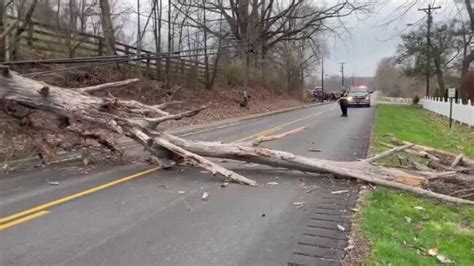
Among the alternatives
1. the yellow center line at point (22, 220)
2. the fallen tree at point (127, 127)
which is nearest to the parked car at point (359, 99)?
the fallen tree at point (127, 127)

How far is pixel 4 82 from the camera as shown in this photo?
10.5m

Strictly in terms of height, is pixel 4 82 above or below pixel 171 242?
above

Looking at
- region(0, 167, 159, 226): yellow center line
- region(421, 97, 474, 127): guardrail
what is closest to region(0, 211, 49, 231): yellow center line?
region(0, 167, 159, 226): yellow center line

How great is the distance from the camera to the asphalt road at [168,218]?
5.29 meters

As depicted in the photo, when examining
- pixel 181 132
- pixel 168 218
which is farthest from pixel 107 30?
pixel 168 218

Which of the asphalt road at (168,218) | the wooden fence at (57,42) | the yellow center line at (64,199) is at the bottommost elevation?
the asphalt road at (168,218)

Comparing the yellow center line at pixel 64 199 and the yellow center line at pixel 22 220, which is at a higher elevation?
the yellow center line at pixel 64 199

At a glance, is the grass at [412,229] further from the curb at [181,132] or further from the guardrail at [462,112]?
the guardrail at [462,112]

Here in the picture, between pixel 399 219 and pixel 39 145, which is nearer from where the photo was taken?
pixel 399 219

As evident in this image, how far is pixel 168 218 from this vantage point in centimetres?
674

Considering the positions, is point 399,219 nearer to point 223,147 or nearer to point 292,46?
point 223,147

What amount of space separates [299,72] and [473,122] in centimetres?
4126

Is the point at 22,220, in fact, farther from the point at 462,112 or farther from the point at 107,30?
the point at 462,112

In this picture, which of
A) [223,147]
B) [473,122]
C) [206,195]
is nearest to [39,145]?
[223,147]
